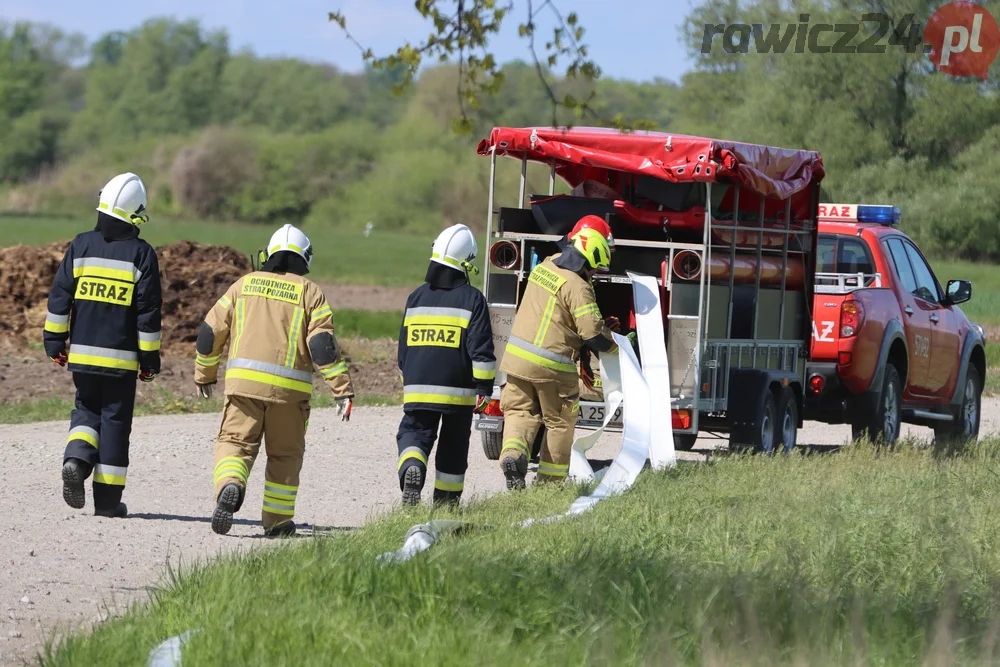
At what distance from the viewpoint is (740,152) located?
11000 mm

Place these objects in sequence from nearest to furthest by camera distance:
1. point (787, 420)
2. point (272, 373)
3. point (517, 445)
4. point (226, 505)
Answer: point (226, 505) < point (272, 373) < point (517, 445) < point (787, 420)

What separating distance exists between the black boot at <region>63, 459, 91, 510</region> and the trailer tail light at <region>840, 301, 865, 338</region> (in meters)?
6.81

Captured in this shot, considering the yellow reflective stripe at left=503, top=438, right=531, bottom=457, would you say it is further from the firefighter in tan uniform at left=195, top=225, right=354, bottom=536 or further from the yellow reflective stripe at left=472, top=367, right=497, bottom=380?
the firefighter in tan uniform at left=195, top=225, right=354, bottom=536

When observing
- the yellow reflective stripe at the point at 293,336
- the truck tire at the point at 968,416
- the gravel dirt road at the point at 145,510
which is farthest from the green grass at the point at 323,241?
the yellow reflective stripe at the point at 293,336

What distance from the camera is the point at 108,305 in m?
8.67

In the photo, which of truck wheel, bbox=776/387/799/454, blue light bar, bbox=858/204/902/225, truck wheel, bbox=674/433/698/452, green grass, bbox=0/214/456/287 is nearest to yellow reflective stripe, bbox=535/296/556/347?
truck wheel, bbox=776/387/799/454

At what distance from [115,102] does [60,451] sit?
101756 millimetres

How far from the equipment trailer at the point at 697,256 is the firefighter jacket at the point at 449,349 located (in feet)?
7.78

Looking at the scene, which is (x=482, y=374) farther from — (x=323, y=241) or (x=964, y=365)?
(x=323, y=241)

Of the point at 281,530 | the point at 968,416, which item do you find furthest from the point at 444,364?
the point at 968,416

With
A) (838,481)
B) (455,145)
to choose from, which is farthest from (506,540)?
(455,145)

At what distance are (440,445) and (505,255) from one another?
3.03 meters

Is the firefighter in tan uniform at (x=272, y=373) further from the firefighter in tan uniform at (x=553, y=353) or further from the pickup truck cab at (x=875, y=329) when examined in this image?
the pickup truck cab at (x=875, y=329)

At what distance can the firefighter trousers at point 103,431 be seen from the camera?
337 inches
